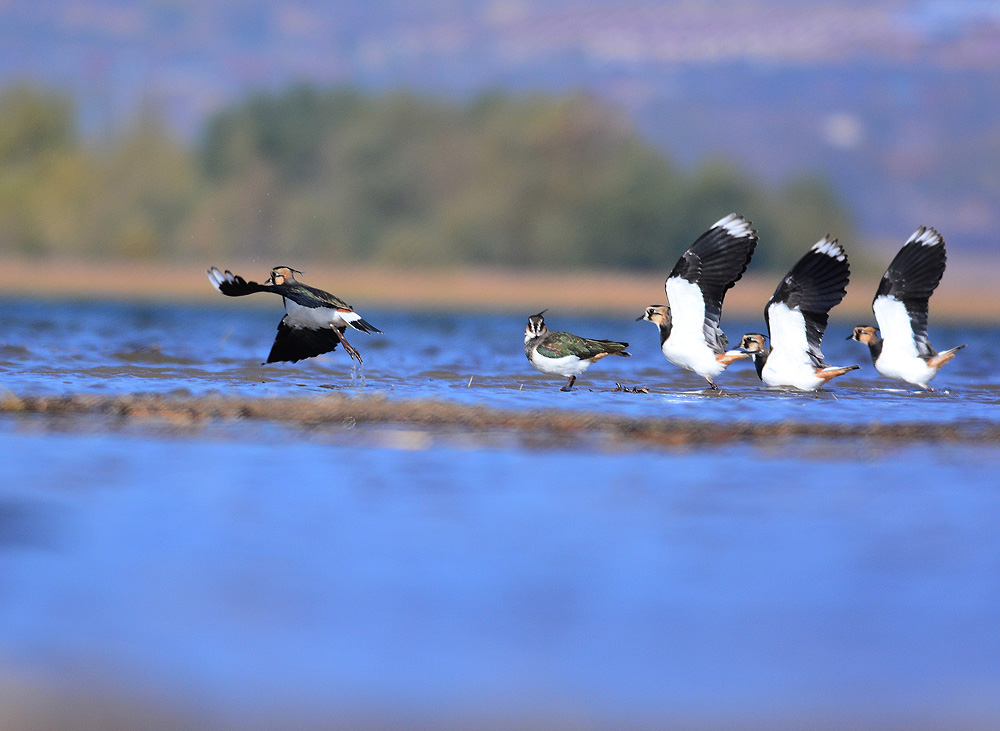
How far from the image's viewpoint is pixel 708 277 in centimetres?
1164

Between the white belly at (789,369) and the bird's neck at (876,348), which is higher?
the bird's neck at (876,348)

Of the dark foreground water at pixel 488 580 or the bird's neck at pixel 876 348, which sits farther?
the bird's neck at pixel 876 348

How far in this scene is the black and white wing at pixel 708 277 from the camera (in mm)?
11453

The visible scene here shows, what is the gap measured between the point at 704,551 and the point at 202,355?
10.9m

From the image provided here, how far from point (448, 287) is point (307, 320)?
48.5 metres

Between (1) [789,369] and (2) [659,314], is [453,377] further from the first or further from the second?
(1) [789,369]

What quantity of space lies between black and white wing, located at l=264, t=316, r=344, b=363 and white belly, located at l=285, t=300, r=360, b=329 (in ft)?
0.50

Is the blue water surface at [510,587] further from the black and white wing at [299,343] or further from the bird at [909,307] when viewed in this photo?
the black and white wing at [299,343]

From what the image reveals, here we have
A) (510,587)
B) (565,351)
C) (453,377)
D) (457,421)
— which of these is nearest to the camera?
(510,587)

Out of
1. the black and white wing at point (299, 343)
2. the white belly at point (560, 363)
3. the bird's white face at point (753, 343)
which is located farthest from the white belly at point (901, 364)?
the black and white wing at point (299, 343)

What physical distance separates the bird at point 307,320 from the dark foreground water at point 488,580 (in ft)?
9.12

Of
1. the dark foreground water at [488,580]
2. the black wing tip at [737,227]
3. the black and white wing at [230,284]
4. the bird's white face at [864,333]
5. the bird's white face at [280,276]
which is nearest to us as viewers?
the dark foreground water at [488,580]

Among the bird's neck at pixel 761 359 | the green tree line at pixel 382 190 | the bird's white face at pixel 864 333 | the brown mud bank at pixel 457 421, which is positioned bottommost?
the brown mud bank at pixel 457 421

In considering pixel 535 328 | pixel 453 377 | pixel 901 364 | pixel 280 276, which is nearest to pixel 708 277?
pixel 535 328
